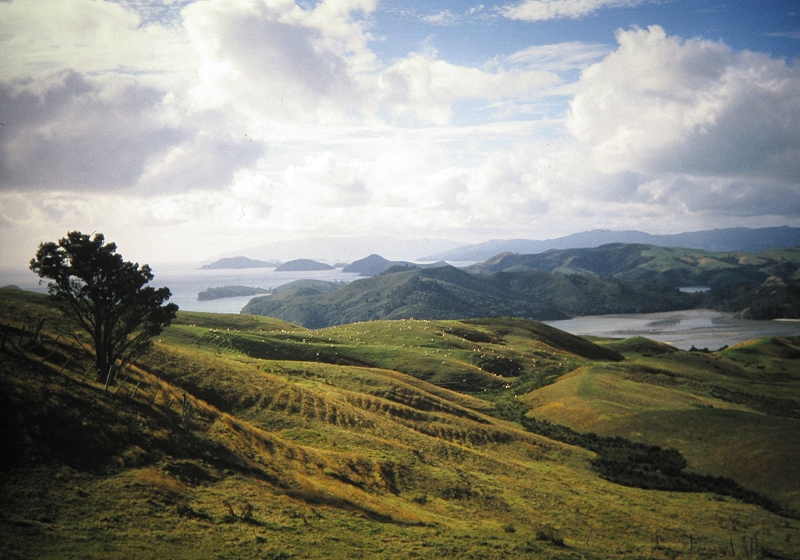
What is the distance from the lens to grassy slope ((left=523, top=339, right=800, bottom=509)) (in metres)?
48.2

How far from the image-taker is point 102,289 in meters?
36.4

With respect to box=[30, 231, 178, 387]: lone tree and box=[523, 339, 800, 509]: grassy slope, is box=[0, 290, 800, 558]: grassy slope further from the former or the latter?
box=[523, 339, 800, 509]: grassy slope

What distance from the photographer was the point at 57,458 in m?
23.3

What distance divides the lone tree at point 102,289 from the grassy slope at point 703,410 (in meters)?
51.7

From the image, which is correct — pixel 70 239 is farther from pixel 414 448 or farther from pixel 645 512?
pixel 645 512

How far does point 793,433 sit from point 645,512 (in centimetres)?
2616

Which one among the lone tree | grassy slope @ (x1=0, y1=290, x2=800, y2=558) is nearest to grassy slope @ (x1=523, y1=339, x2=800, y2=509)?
grassy slope @ (x1=0, y1=290, x2=800, y2=558)

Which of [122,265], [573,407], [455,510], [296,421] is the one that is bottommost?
[573,407]

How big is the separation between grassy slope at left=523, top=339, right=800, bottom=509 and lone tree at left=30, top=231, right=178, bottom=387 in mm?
51716

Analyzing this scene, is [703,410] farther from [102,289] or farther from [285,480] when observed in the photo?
[102,289]

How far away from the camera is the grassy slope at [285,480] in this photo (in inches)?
836

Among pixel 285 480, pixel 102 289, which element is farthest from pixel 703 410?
pixel 102 289

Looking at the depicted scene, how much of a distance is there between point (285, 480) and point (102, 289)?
63.5ft

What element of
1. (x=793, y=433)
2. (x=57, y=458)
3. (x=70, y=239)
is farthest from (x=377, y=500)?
(x=793, y=433)
